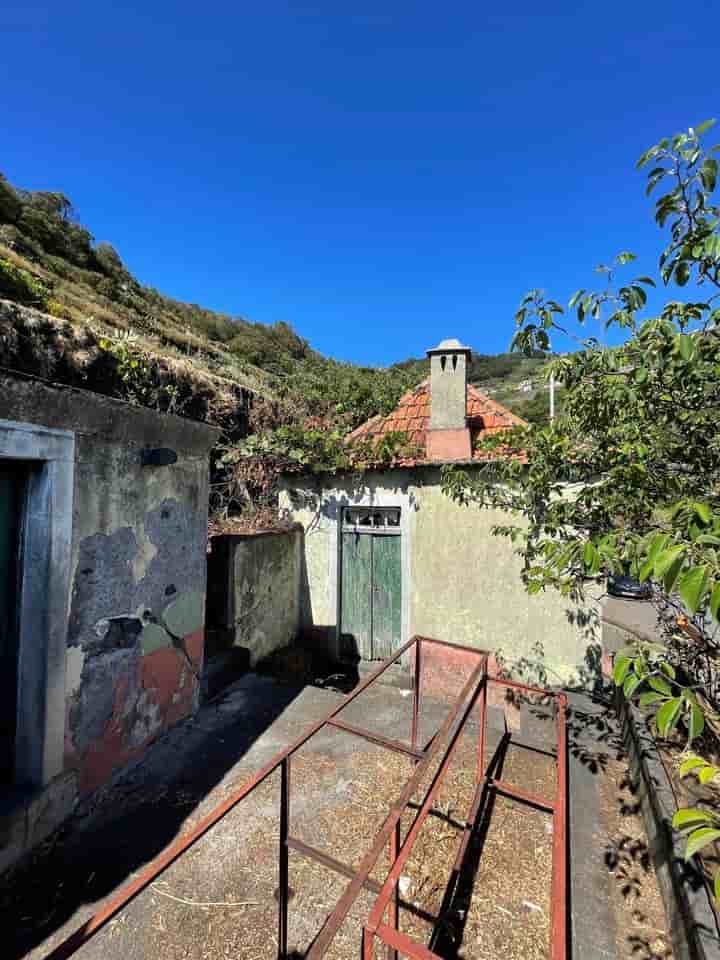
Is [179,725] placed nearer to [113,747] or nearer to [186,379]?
[113,747]

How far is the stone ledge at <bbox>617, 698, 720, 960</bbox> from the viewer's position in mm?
2029

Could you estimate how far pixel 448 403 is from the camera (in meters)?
6.43

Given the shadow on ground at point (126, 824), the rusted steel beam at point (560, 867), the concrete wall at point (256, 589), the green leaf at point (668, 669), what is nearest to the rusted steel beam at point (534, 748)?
the rusted steel beam at point (560, 867)

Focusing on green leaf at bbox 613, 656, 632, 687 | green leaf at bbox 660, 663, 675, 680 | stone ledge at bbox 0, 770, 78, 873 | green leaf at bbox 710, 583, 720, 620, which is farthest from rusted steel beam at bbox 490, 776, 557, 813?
stone ledge at bbox 0, 770, 78, 873

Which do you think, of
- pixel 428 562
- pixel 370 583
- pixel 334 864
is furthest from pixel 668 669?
pixel 370 583

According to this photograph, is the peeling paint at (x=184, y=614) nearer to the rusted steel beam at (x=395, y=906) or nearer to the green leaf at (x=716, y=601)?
the rusted steel beam at (x=395, y=906)

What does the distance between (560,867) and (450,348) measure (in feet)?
19.0

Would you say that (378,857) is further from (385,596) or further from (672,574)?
(385,596)

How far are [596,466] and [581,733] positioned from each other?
2.62 m

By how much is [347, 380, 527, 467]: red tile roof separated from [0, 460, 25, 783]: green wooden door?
449 cm

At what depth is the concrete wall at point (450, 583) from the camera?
18.5 feet

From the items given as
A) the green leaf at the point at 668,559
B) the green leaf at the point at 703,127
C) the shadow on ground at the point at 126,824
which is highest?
the green leaf at the point at 703,127

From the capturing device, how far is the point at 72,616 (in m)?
3.05

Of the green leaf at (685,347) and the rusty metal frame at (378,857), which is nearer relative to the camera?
the rusty metal frame at (378,857)
